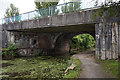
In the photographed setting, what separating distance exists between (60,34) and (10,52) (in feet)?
21.5

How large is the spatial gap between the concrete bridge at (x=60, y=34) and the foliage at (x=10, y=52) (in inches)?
28.7

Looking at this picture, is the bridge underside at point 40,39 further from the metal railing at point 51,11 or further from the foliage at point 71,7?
the foliage at point 71,7

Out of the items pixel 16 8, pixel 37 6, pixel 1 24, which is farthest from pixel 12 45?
pixel 16 8

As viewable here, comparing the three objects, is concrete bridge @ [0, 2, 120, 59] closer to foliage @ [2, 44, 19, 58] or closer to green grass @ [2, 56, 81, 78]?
foliage @ [2, 44, 19, 58]

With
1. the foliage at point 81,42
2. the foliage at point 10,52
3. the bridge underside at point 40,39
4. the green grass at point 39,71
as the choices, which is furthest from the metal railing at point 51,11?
the foliage at point 81,42

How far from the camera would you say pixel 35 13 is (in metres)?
11.2

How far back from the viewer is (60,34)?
49.2 feet

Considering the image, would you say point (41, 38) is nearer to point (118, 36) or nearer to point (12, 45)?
→ point (12, 45)

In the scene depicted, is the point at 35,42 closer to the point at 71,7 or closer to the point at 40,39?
the point at 40,39

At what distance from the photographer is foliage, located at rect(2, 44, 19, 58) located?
11.9 metres

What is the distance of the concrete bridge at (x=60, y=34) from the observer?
6.77 m

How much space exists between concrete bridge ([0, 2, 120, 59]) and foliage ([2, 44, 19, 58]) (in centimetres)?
73

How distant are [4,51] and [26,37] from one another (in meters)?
3.26

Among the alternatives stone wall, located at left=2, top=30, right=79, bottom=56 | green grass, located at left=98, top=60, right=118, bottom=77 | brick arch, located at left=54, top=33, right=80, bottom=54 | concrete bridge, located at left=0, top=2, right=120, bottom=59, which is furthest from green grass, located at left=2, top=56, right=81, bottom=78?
brick arch, located at left=54, top=33, right=80, bottom=54
